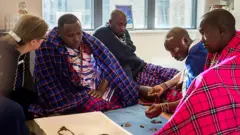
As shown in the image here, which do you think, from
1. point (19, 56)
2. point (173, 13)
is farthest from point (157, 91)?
point (173, 13)

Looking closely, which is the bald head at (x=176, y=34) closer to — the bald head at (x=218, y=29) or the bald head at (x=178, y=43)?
the bald head at (x=178, y=43)

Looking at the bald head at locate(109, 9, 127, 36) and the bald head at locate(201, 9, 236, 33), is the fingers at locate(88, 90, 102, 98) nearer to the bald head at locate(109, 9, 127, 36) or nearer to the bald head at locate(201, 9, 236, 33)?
the bald head at locate(109, 9, 127, 36)

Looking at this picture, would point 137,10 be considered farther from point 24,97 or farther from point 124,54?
point 24,97

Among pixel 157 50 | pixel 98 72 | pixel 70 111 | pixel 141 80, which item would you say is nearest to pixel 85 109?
pixel 70 111

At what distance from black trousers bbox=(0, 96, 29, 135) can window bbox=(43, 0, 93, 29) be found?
7.31 feet

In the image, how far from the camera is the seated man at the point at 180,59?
2029 mm

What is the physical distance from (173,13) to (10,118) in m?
3.48

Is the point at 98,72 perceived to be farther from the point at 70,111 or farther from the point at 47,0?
the point at 47,0

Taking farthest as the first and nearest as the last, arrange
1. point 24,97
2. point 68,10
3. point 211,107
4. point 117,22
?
point 68,10 → point 117,22 → point 24,97 → point 211,107

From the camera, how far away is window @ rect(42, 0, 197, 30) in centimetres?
398

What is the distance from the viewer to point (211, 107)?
1.32 meters

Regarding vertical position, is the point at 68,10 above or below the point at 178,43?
above

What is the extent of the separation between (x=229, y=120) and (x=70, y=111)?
4.99 feet

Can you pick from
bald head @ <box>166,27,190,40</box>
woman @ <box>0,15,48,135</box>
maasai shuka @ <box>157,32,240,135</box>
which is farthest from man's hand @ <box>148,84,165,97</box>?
maasai shuka @ <box>157,32,240,135</box>
